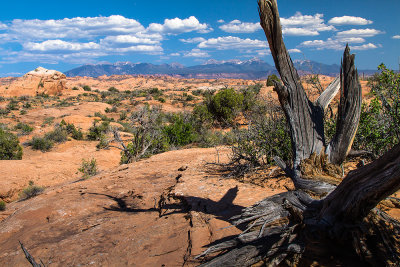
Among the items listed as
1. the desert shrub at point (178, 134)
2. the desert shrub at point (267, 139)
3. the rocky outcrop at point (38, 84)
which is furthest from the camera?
the rocky outcrop at point (38, 84)

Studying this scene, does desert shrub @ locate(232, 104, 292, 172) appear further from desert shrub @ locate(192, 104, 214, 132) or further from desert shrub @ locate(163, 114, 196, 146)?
desert shrub @ locate(192, 104, 214, 132)

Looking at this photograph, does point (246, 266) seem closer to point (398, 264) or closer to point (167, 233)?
point (398, 264)

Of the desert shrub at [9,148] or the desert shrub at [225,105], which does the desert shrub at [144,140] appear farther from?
the desert shrub at [225,105]

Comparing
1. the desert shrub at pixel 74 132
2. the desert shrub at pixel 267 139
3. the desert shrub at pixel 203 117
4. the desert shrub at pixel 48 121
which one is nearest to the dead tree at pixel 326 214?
the desert shrub at pixel 267 139

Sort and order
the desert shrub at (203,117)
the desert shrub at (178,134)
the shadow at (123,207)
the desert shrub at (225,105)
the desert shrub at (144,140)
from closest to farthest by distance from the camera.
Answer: the shadow at (123,207) → the desert shrub at (144,140) → the desert shrub at (178,134) → the desert shrub at (203,117) → the desert shrub at (225,105)

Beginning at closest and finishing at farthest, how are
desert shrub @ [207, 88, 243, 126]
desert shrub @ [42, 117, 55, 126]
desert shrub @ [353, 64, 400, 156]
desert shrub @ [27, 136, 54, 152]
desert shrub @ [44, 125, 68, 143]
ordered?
1. desert shrub @ [353, 64, 400, 156]
2. desert shrub @ [27, 136, 54, 152]
3. desert shrub @ [44, 125, 68, 143]
4. desert shrub @ [207, 88, 243, 126]
5. desert shrub @ [42, 117, 55, 126]

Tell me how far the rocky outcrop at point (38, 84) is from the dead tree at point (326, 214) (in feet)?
145

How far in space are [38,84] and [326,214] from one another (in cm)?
4719

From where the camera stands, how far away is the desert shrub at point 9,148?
40.1 feet

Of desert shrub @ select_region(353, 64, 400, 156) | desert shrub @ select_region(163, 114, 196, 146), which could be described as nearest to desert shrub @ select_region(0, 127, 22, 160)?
desert shrub @ select_region(163, 114, 196, 146)

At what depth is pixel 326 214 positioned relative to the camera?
2516 millimetres

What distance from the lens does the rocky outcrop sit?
38.0 meters

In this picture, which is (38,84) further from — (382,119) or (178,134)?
(382,119)

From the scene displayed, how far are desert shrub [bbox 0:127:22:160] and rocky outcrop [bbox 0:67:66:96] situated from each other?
30.5 meters
